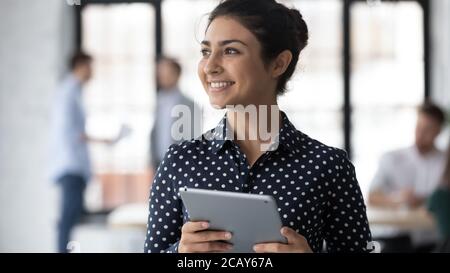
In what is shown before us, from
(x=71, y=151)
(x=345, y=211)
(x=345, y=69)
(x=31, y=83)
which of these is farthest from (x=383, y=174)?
(x=345, y=211)

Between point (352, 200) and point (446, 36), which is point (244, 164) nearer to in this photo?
point (352, 200)

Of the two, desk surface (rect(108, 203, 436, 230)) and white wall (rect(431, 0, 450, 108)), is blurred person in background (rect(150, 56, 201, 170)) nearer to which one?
desk surface (rect(108, 203, 436, 230))

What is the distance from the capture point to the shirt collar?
26.7 inches

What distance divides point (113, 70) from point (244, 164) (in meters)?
2.62

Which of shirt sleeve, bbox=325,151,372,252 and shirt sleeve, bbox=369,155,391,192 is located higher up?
shirt sleeve, bbox=369,155,391,192

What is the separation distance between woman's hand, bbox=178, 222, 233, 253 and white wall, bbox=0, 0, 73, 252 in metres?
2.11

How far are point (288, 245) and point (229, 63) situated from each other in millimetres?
145

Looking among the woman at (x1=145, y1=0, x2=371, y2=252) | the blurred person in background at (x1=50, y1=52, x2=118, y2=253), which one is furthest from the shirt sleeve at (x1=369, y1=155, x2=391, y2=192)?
the woman at (x1=145, y1=0, x2=371, y2=252)

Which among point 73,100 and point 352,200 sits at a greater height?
point 73,100

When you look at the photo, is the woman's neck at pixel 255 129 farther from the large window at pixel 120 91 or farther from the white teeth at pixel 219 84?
the large window at pixel 120 91

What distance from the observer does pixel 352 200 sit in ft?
2.23

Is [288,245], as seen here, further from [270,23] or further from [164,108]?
[164,108]

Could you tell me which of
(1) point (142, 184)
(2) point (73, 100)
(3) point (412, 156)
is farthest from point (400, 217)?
(1) point (142, 184)
